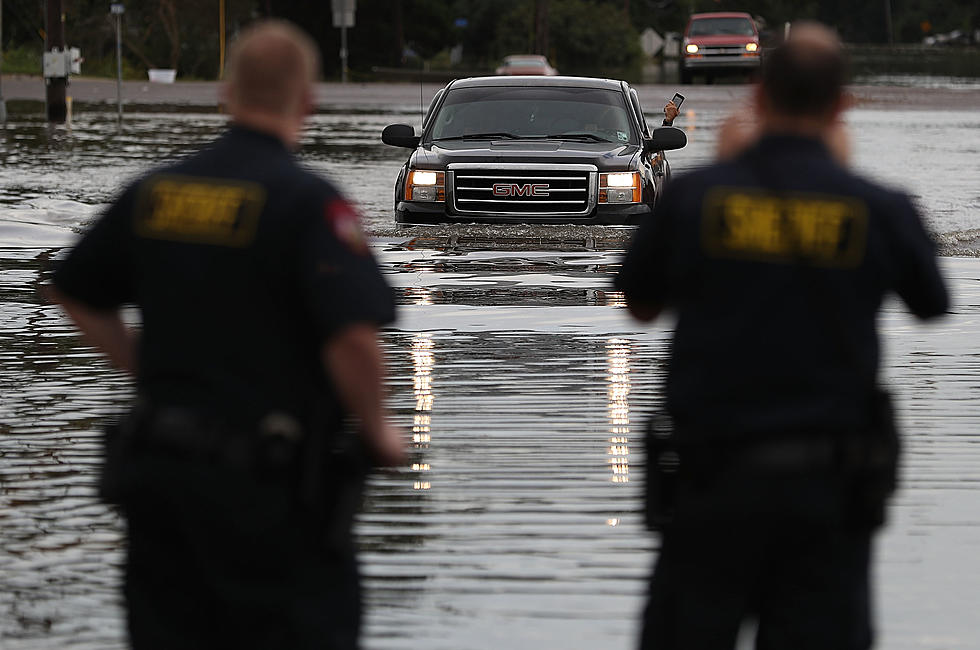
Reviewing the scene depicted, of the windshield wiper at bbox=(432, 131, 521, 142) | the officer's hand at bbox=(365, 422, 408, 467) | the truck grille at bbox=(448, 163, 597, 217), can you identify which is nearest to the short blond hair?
the officer's hand at bbox=(365, 422, 408, 467)

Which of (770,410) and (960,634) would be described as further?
(960,634)

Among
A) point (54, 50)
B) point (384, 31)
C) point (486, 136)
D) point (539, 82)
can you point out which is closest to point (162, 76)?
point (384, 31)

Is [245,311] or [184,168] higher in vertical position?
[184,168]

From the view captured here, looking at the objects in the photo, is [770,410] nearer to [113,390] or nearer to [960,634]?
[960,634]

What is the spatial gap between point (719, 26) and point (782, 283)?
156 feet

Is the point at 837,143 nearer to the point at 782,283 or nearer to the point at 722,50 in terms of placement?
the point at 782,283

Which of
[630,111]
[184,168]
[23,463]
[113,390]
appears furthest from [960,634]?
[630,111]

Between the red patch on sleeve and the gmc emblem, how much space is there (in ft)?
36.8

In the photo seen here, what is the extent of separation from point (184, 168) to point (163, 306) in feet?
0.92

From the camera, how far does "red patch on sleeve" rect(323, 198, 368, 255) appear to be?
142 inches

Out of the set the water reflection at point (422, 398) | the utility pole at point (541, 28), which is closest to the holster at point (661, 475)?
the water reflection at point (422, 398)

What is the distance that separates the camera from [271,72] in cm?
370

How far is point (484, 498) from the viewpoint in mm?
6809

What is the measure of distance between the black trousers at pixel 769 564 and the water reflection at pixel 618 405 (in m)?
2.72
